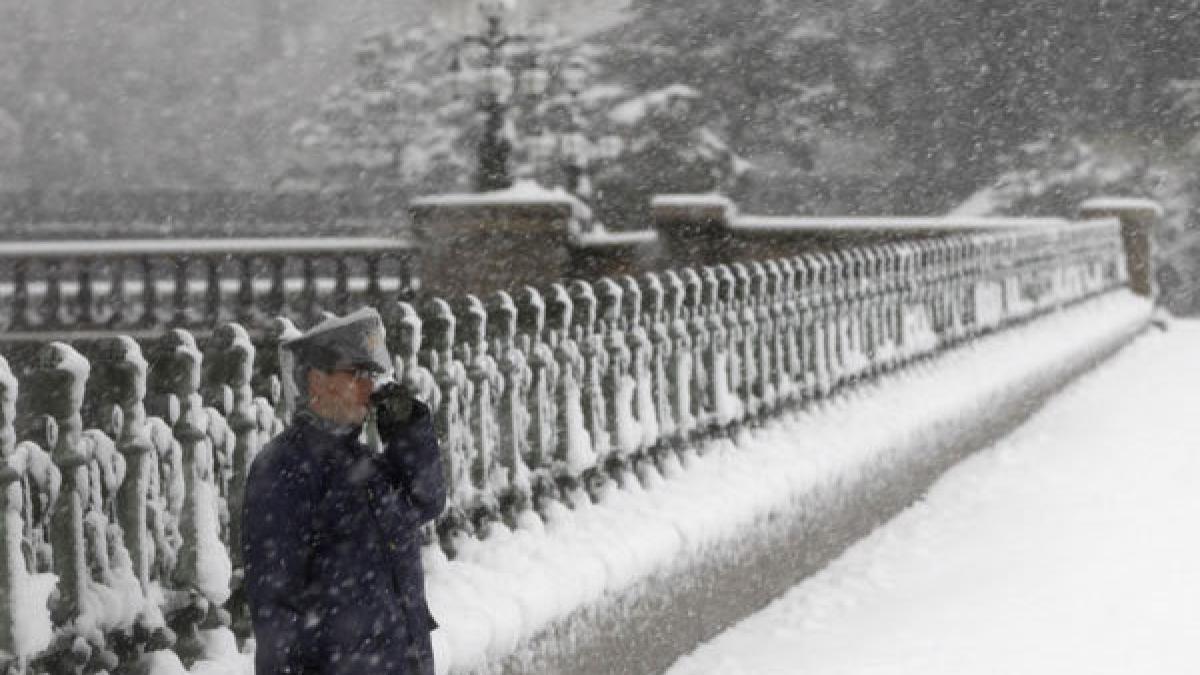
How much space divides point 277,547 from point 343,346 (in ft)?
1.36

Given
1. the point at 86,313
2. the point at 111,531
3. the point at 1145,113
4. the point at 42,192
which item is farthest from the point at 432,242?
the point at 42,192

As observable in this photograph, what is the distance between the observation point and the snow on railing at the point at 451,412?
4.17m

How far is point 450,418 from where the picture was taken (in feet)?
20.2

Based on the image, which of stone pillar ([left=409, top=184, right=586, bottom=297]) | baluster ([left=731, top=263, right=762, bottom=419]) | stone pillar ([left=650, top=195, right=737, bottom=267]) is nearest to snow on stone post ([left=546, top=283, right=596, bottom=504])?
baluster ([left=731, top=263, right=762, bottom=419])

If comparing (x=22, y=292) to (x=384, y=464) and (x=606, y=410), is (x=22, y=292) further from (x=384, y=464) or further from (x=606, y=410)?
(x=384, y=464)

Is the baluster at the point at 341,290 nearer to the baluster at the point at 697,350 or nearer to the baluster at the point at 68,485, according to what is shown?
the baluster at the point at 697,350

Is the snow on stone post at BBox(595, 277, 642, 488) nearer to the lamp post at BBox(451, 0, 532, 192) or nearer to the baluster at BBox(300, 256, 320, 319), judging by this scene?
the baluster at BBox(300, 256, 320, 319)

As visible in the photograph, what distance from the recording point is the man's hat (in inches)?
159

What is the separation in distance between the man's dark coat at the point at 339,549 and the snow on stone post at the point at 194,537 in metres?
0.61

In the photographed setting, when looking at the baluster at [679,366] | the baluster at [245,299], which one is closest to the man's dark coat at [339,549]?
the baluster at [679,366]

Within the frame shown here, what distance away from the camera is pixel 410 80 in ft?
147

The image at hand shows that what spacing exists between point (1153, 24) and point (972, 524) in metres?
29.9

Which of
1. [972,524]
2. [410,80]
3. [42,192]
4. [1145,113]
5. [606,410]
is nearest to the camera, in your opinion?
[606,410]

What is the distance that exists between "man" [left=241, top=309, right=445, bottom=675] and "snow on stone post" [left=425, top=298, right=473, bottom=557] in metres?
1.83
